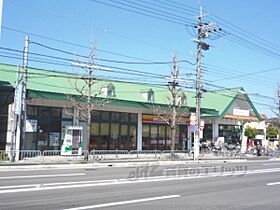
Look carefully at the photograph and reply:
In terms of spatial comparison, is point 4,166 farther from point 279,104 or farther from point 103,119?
point 279,104

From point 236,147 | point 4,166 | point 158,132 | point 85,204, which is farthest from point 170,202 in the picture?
point 236,147

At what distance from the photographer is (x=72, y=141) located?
30.0m

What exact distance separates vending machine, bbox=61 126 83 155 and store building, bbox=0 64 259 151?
5.60 ft

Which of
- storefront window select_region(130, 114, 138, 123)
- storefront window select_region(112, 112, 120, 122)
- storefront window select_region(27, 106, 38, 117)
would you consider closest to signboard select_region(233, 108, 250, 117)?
storefront window select_region(130, 114, 138, 123)

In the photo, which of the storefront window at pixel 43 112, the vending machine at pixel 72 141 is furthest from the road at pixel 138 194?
the storefront window at pixel 43 112

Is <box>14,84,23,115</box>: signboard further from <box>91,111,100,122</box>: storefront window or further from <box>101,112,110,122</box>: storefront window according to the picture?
<box>101,112,110,122</box>: storefront window

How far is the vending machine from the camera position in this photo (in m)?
28.8

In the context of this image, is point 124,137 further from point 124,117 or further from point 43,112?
point 43,112

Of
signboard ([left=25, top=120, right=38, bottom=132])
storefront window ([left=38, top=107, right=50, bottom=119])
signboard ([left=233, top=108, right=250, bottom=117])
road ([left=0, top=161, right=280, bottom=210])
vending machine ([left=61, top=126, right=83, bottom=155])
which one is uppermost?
signboard ([left=233, top=108, right=250, bottom=117])

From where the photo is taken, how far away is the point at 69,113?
31.6 metres

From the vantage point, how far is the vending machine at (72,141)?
28816mm

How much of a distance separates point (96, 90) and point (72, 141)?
5.81 metres

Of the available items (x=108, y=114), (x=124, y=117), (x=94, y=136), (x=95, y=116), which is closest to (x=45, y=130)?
(x=94, y=136)

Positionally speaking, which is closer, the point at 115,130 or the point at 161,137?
the point at 115,130
